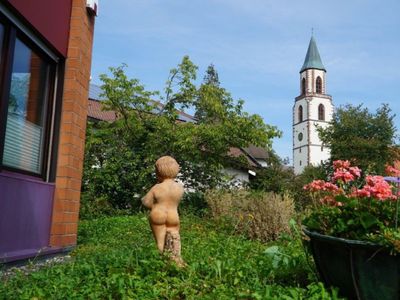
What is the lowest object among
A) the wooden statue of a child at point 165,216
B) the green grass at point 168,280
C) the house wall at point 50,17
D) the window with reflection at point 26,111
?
the green grass at point 168,280

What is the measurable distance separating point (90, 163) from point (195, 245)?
8.32 metres

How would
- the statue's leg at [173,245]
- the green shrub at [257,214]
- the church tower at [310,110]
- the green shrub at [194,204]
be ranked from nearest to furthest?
the statue's leg at [173,245]
the green shrub at [257,214]
the green shrub at [194,204]
the church tower at [310,110]

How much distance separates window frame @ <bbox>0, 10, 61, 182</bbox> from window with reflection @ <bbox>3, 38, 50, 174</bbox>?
0.05 meters

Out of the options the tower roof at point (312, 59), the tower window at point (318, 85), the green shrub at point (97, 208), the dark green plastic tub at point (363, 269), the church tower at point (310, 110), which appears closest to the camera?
the dark green plastic tub at point (363, 269)

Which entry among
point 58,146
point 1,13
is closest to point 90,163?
point 58,146

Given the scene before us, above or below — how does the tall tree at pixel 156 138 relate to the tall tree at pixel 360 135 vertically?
below

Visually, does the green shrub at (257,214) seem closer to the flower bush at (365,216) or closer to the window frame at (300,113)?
the flower bush at (365,216)

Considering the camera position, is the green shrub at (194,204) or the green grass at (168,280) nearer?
the green grass at (168,280)

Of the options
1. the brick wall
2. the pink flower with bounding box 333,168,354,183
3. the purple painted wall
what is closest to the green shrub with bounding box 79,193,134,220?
the brick wall

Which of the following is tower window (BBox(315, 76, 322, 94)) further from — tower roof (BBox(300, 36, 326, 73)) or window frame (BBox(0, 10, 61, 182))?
window frame (BBox(0, 10, 61, 182))

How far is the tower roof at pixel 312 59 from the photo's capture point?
85.3 meters

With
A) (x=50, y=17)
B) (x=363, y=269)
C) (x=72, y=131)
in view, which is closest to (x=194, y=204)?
(x=72, y=131)

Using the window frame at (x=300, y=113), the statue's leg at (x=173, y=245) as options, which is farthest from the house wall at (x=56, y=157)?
the window frame at (x=300, y=113)

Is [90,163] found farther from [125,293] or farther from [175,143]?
[125,293]
